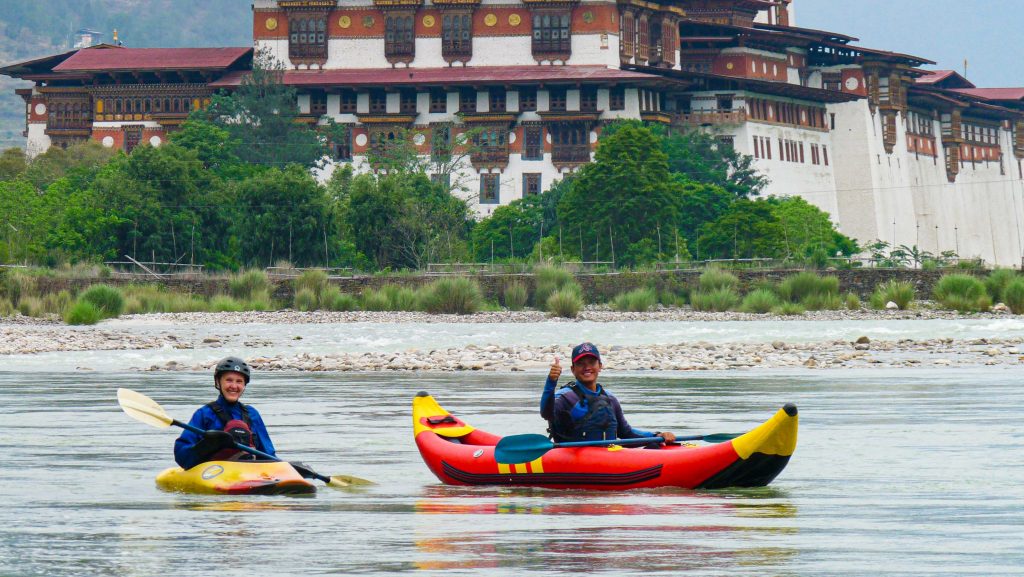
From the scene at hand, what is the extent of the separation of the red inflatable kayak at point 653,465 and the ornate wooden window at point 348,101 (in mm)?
71515

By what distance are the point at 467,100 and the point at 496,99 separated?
150 cm

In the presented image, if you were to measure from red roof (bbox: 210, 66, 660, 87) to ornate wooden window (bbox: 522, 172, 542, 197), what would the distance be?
4186 mm

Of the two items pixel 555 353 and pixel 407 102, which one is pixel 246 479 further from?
pixel 407 102

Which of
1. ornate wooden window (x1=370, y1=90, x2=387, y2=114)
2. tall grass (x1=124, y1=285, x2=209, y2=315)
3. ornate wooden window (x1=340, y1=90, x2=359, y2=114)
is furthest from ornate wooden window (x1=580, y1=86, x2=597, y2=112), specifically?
tall grass (x1=124, y1=285, x2=209, y2=315)

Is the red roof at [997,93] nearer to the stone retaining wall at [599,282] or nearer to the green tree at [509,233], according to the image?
the green tree at [509,233]

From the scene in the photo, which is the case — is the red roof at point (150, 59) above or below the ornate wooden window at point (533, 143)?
above

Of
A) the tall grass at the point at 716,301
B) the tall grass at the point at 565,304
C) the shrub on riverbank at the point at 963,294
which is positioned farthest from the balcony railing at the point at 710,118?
the tall grass at the point at 565,304

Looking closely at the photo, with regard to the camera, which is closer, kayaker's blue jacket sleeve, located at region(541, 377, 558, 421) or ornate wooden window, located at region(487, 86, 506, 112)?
kayaker's blue jacket sleeve, located at region(541, 377, 558, 421)

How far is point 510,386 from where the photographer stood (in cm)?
2806

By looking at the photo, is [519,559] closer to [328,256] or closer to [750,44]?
[328,256]

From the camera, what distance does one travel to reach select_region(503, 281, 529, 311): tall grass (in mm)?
58000

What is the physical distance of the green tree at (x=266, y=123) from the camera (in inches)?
3278

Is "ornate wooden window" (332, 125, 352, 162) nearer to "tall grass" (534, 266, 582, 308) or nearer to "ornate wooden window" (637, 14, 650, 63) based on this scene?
Answer: "ornate wooden window" (637, 14, 650, 63)

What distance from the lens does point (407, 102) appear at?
84438 millimetres
